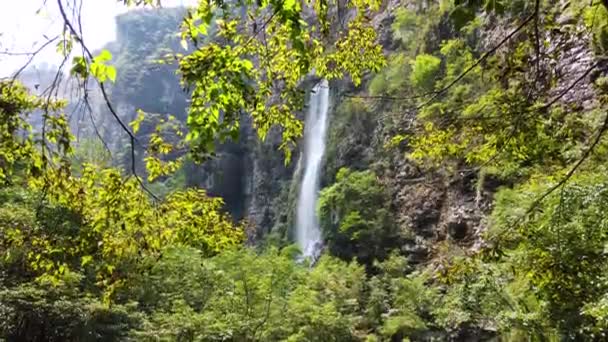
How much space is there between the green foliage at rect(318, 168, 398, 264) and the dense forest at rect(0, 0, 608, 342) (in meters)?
0.07

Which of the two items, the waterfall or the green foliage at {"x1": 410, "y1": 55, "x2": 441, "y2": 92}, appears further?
the waterfall

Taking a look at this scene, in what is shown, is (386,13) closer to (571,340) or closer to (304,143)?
(304,143)

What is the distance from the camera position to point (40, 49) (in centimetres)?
242

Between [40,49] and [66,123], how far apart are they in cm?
59

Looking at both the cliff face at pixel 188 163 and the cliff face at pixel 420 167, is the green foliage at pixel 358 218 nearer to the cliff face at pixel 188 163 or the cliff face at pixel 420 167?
the cliff face at pixel 420 167

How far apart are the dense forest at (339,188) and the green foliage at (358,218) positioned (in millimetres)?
69

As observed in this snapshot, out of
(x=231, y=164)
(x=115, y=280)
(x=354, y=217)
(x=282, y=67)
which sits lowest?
(x=115, y=280)

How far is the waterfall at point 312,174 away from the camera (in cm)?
2092

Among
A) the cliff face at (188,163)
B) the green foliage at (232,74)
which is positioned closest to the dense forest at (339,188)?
the green foliage at (232,74)

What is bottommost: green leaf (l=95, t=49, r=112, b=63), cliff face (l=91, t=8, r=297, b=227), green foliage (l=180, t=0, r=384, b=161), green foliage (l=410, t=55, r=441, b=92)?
green leaf (l=95, t=49, r=112, b=63)

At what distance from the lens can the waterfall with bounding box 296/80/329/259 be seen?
20.9 metres

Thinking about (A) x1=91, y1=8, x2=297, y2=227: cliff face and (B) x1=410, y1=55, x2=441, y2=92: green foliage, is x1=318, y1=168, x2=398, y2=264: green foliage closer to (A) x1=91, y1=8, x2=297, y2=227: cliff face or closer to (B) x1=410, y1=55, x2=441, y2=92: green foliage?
(A) x1=91, y1=8, x2=297, y2=227: cliff face

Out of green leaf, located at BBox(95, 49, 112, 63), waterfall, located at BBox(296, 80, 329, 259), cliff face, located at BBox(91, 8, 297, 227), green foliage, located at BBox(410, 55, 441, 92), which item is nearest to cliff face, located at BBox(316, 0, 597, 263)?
green foliage, located at BBox(410, 55, 441, 92)

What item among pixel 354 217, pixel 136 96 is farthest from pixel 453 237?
pixel 136 96
